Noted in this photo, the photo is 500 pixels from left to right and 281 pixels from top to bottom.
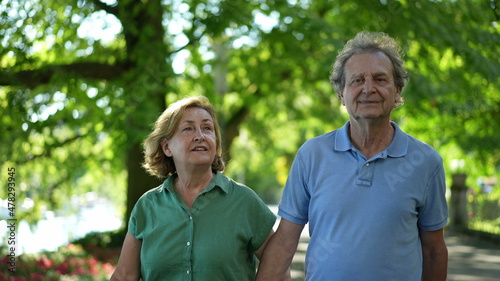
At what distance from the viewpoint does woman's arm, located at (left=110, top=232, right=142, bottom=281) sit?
3322mm

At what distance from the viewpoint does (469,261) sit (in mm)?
14148

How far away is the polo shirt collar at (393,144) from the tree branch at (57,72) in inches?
259

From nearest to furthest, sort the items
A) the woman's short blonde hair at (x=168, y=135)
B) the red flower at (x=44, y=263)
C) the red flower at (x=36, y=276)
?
the woman's short blonde hair at (x=168, y=135) → the red flower at (x=36, y=276) → the red flower at (x=44, y=263)

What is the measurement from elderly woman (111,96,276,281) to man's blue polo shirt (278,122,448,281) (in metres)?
0.35

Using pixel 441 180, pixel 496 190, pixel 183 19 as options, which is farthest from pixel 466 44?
pixel 496 190

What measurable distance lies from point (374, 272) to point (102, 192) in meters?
18.0

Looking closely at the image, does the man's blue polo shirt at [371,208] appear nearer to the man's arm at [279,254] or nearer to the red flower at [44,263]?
the man's arm at [279,254]

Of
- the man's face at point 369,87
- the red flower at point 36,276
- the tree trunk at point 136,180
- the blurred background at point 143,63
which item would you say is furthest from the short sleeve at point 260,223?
the tree trunk at point 136,180

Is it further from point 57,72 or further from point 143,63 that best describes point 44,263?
point 143,63

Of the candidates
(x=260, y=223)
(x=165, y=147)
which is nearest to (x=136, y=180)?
(x=165, y=147)

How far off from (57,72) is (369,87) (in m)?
7.14

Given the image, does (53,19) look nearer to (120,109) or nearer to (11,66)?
(11,66)

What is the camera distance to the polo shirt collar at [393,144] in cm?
298

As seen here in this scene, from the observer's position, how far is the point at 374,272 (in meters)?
2.86
